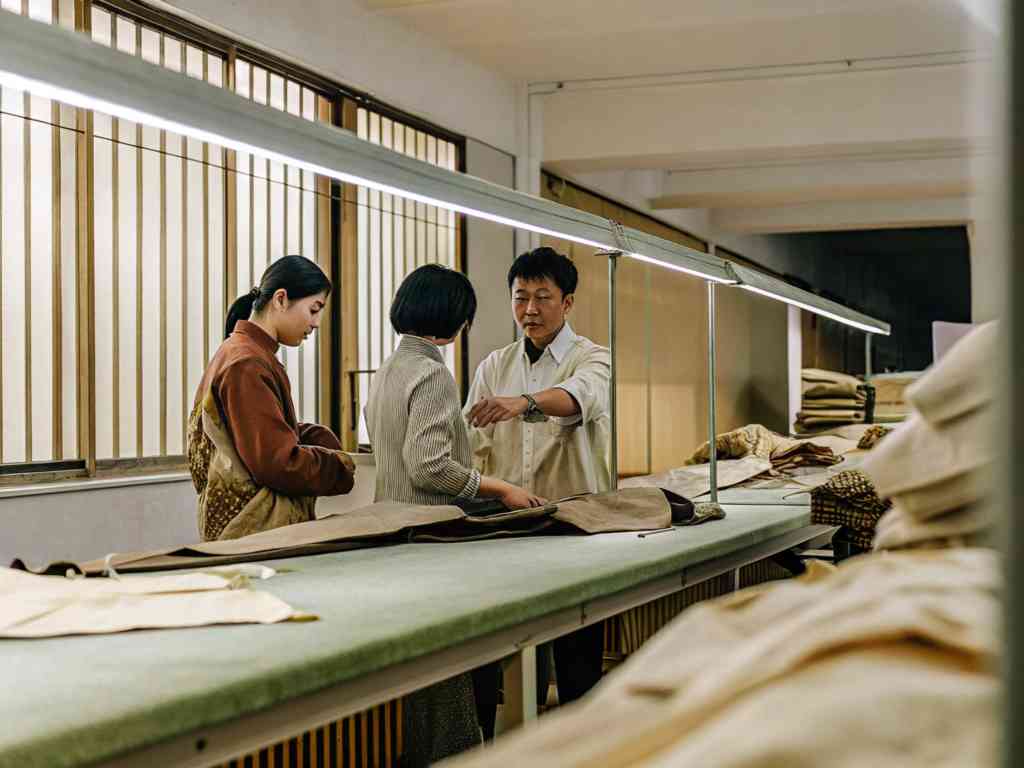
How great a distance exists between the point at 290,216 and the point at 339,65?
2.59 feet

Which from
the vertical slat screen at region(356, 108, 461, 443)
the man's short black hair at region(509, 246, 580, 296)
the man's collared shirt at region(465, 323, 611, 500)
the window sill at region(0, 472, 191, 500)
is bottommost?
the window sill at region(0, 472, 191, 500)

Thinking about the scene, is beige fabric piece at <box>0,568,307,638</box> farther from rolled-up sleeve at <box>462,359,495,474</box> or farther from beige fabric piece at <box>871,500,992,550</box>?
rolled-up sleeve at <box>462,359,495,474</box>

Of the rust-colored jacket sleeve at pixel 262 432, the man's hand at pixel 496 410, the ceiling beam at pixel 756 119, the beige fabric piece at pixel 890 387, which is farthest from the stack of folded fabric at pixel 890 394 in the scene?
the rust-colored jacket sleeve at pixel 262 432

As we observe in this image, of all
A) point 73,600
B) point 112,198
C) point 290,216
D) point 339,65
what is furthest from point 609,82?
point 73,600

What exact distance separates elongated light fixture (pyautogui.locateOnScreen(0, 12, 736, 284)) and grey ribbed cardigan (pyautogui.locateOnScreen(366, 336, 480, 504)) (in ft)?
1.58

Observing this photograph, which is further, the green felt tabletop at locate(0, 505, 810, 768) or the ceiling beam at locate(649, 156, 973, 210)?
the ceiling beam at locate(649, 156, 973, 210)

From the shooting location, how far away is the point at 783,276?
508 inches

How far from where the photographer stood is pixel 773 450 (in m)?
4.71

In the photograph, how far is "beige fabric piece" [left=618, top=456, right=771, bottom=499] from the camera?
371 centimetres

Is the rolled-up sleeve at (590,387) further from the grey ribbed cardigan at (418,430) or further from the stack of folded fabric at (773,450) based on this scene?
the stack of folded fabric at (773,450)

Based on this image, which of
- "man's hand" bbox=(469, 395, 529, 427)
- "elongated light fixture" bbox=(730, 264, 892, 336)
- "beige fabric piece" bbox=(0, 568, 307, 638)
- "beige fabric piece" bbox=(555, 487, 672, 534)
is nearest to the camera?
"beige fabric piece" bbox=(0, 568, 307, 638)

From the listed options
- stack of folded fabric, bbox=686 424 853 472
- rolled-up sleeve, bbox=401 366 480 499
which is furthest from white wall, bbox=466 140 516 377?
rolled-up sleeve, bbox=401 366 480 499

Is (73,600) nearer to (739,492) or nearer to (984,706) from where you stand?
(984,706)

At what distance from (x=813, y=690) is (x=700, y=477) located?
342 centimetres
